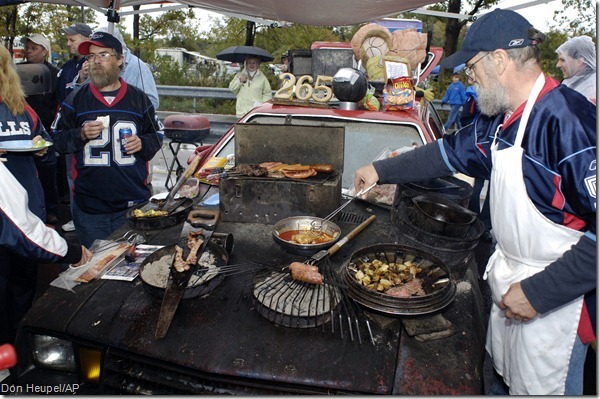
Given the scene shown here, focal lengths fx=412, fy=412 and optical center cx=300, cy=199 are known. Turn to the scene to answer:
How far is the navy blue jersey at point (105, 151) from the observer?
380 cm

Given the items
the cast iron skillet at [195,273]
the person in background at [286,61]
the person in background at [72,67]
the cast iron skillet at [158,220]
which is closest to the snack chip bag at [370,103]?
the cast iron skillet at [158,220]

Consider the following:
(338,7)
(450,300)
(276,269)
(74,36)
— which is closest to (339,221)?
(276,269)

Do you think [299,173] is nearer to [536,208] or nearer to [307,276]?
[307,276]

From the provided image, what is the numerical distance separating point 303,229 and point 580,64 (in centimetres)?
471

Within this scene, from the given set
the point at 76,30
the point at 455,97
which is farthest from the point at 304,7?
the point at 455,97

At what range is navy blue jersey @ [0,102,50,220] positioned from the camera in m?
3.48

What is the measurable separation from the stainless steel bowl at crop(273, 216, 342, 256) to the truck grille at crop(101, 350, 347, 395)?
3.41ft

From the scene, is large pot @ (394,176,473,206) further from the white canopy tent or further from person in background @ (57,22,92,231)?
person in background @ (57,22,92,231)

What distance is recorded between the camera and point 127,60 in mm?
6102

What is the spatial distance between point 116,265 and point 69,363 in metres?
0.66

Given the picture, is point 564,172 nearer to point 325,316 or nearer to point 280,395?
point 325,316

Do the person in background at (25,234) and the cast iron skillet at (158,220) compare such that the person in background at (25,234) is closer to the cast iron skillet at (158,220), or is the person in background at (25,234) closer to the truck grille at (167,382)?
the cast iron skillet at (158,220)

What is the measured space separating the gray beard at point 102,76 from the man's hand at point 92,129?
1.62 ft

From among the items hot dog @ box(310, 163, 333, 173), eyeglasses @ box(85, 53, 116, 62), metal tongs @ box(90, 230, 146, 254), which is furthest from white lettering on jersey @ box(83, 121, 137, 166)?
hot dog @ box(310, 163, 333, 173)
